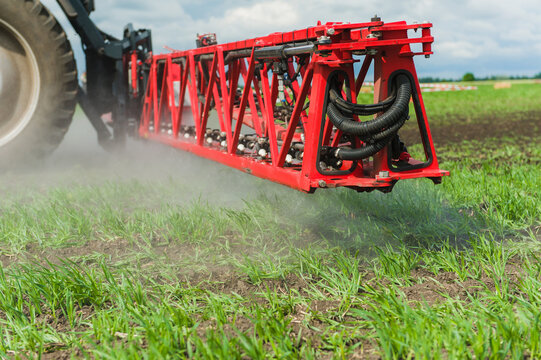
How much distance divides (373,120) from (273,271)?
1.10 m

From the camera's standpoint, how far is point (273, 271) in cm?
309

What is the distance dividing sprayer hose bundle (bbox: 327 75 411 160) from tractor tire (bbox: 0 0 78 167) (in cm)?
366

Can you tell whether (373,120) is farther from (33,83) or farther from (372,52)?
(33,83)

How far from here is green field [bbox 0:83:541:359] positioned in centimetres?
227

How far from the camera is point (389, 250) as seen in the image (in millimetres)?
3383

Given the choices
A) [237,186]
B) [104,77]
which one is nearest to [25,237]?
[237,186]

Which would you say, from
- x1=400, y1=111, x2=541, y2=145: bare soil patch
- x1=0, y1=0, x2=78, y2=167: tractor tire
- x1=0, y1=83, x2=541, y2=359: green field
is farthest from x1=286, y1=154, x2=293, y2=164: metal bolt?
x1=400, y1=111, x2=541, y2=145: bare soil patch

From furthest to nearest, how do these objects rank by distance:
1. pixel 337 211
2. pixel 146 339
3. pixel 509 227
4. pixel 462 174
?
pixel 462 174
pixel 337 211
pixel 509 227
pixel 146 339

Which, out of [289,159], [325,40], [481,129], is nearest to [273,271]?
[289,159]

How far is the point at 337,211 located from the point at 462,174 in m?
2.00

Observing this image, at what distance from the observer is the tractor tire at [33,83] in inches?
211

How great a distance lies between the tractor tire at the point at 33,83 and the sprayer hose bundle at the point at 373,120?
3.66 metres

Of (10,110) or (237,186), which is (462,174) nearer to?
(237,186)

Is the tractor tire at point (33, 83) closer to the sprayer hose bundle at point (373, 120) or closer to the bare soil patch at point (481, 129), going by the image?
the sprayer hose bundle at point (373, 120)
